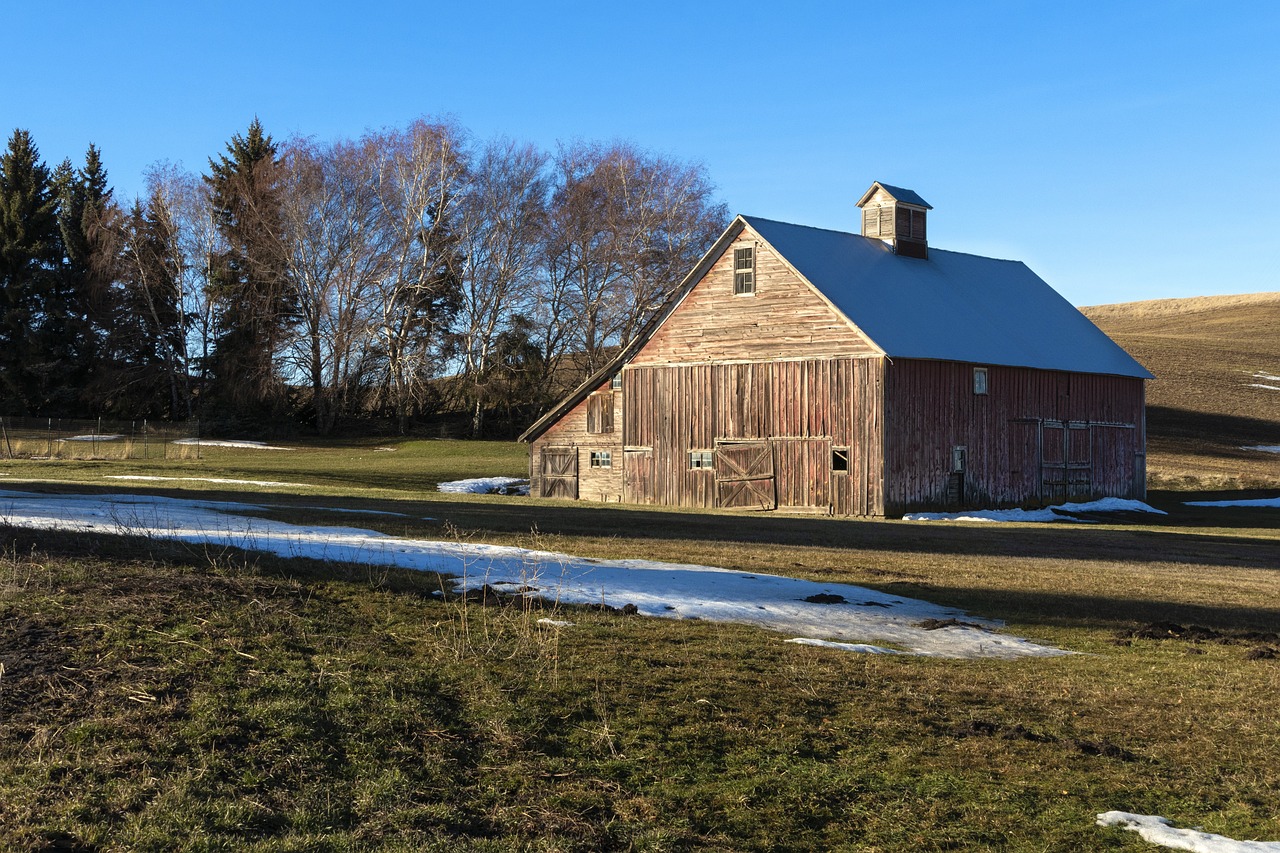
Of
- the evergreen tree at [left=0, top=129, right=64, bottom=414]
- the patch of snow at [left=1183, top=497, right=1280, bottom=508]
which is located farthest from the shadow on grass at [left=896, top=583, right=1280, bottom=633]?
the evergreen tree at [left=0, top=129, right=64, bottom=414]

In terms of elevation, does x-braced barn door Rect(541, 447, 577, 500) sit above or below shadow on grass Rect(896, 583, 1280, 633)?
above

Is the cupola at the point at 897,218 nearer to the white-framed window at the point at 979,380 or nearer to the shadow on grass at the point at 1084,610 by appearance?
the white-framed window at the point at 979,380

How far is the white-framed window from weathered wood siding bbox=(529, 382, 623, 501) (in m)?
12.4

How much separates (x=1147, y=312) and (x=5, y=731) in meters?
149

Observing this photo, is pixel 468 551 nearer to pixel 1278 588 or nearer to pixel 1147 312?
pixel 1278 588

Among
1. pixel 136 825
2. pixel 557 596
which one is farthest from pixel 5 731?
pixel 557 596

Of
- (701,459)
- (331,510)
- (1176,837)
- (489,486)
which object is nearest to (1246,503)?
(701,459)

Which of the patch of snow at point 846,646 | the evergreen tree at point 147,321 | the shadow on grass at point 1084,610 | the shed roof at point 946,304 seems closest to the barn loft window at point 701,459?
the shed roof at point 946,304

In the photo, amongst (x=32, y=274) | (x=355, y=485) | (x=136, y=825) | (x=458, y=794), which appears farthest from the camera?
(x=32, y=274)

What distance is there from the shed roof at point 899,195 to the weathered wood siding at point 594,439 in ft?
41.1

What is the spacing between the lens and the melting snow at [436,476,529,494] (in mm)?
45591

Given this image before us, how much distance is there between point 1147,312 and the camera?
141250 mm

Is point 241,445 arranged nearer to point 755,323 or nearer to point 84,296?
point 84,296

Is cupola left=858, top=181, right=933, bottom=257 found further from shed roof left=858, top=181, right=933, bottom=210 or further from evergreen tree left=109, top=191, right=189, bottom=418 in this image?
evergreen tree left=109, top=191, right=189, bottom=418
